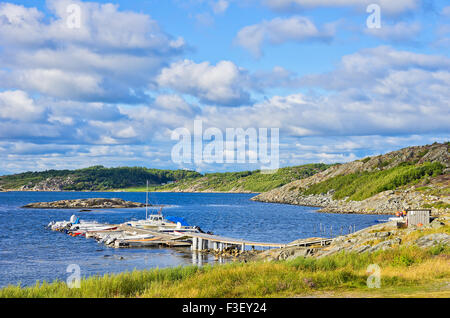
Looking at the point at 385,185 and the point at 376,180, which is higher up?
the point at 376,180

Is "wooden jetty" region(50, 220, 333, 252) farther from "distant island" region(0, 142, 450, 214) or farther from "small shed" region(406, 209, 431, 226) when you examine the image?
"distant island" region(0, 142, 450, 214)

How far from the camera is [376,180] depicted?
497ft

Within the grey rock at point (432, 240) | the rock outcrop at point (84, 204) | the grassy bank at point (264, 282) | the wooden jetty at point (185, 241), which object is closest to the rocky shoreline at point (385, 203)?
the wooden jetty at point (185, 241)

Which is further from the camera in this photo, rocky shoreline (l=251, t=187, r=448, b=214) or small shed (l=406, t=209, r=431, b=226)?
rocky shoreline (l=251, t=187, r=448, b=214)

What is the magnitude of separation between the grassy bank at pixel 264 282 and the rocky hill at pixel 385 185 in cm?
7929

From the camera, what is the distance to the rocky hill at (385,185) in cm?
12075

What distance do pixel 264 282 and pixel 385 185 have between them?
130 metres

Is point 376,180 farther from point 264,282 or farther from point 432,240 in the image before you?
point 264,282

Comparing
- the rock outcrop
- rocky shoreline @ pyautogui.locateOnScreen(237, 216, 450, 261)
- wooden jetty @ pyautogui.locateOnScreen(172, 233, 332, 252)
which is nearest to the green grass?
the rock outcrop

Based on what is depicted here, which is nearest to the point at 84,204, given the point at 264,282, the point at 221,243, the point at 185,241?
the point at 185,241

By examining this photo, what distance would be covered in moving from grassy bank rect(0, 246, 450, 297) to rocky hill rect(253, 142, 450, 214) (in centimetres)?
7929

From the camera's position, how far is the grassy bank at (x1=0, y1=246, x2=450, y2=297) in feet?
63.2

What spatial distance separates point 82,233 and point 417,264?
6598 centimetres

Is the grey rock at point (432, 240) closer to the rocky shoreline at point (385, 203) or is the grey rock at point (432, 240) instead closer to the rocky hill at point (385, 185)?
the rocky hill at point (385, 185)
